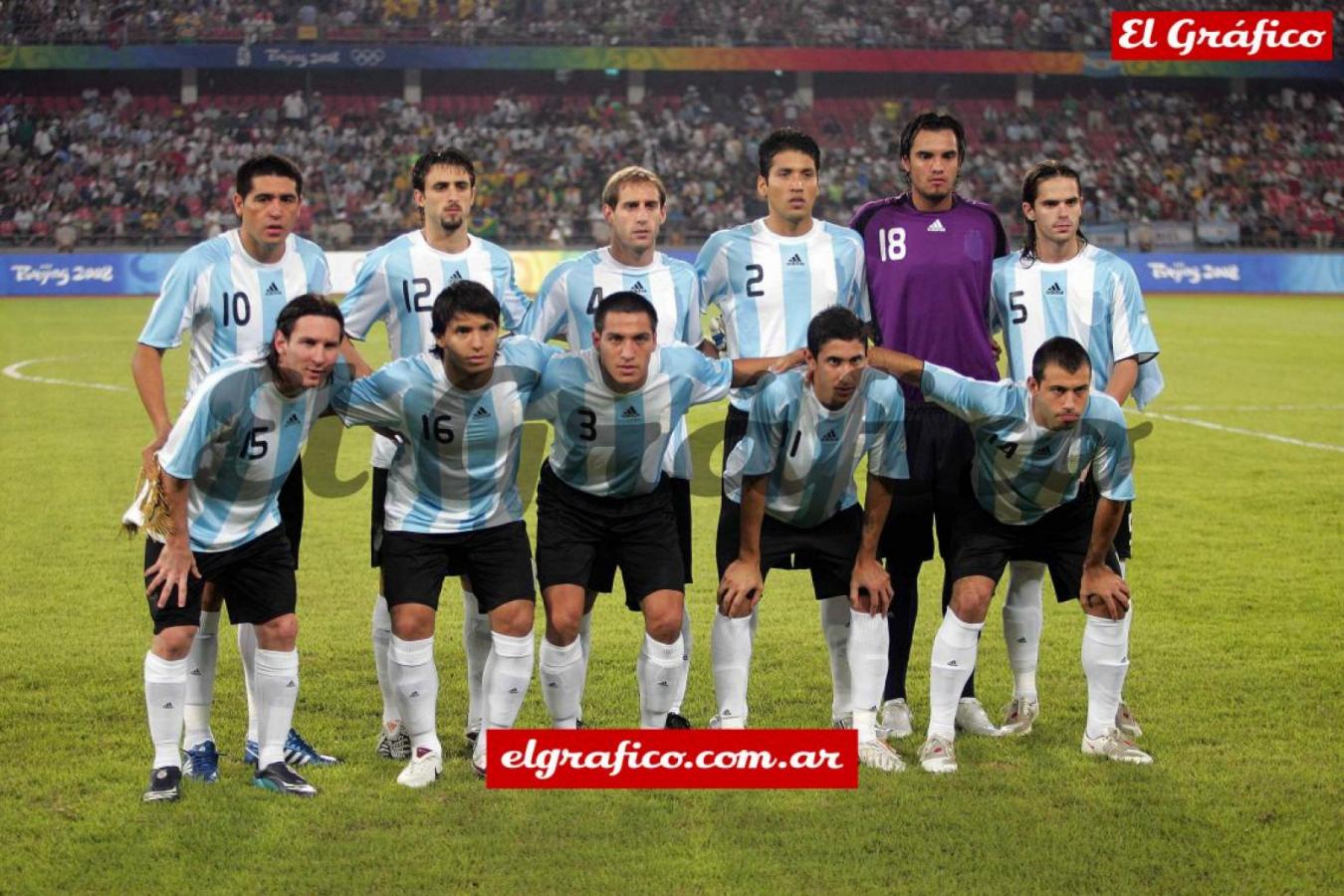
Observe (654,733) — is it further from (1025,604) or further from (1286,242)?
(1286,242)

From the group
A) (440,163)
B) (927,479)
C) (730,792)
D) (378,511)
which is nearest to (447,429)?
(378,511)

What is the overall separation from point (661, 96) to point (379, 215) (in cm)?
1031

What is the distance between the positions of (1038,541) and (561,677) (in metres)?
1.77

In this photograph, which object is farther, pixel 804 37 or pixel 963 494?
pixel 804 37

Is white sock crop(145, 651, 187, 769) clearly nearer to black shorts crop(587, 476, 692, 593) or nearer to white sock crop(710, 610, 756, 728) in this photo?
black shorts crop(587, 476, 692, 593)

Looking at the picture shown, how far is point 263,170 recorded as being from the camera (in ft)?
17.6

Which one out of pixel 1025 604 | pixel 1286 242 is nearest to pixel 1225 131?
pixel 1286 242

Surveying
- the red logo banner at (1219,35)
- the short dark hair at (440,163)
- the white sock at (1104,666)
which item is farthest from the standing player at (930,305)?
the red logo banner at (1219,35)

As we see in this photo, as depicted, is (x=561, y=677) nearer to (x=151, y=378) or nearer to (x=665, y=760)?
(x=665, y=760)

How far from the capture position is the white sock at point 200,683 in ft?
17.2

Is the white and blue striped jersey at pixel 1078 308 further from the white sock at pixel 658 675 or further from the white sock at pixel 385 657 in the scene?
the white sock at pixel 385 657

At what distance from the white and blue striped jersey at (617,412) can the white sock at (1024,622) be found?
1433 mm

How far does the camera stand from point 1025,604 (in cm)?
578

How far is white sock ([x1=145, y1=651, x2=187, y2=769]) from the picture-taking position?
4902 mm
